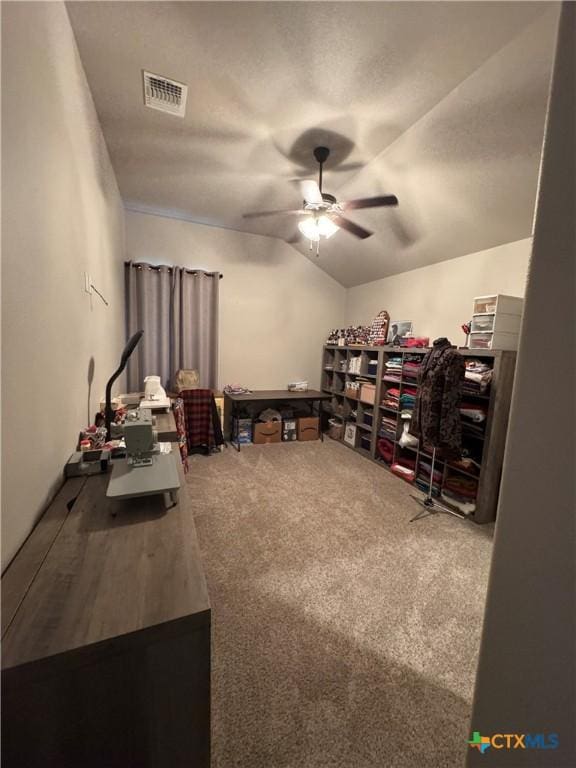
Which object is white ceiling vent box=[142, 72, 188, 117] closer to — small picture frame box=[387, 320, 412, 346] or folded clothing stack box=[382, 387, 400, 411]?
small picture frame box=[387, 320, 412, 346]

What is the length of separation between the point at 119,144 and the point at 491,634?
135 inches

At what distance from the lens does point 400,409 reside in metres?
3.27

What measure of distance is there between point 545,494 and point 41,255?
1476 mm

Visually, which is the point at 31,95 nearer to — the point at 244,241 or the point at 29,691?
the point at 29,691

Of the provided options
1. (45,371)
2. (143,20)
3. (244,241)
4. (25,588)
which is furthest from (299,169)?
(25,588)

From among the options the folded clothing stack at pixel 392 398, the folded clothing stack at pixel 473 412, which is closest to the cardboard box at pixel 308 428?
the folded clothing stack at pixel 392 398

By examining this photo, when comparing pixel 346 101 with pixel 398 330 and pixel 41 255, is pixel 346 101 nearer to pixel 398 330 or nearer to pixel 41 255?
pixel 41 255

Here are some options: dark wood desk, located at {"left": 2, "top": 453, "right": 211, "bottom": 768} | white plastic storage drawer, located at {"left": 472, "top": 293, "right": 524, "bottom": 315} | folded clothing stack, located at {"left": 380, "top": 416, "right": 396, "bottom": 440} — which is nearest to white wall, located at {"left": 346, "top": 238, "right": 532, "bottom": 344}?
white plastic storage drawer, located at {"left": 472, "top": 293, "right": 524, "bottom": 315}

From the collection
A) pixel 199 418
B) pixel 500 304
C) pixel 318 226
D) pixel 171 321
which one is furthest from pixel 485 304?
pixel 171 321

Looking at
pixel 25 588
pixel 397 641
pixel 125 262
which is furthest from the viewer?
pixel 125 262

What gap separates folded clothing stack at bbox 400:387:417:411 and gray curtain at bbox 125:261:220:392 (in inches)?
94.6

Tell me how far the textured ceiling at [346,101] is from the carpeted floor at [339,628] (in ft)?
8.72

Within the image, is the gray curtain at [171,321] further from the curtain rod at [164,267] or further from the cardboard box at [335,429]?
the cardboard box at [335,429]

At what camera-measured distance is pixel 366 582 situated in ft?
5.83
